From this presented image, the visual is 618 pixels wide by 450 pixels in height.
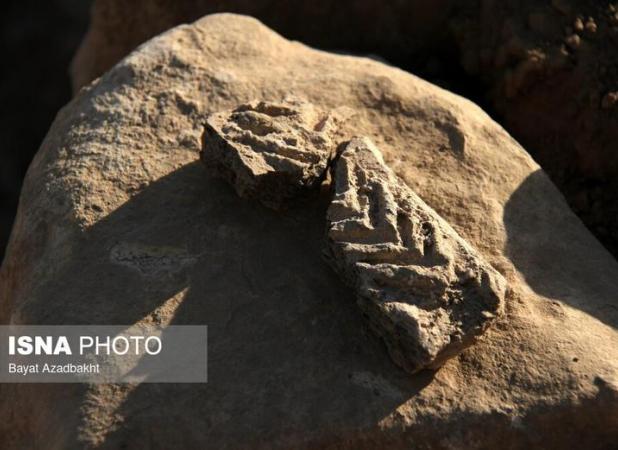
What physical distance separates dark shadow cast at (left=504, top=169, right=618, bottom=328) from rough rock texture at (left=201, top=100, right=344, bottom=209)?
57 cm

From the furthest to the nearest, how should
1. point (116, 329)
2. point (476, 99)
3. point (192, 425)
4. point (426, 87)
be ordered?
point (476, 99), point (426, 87), point (116, 329), point (192, 425)

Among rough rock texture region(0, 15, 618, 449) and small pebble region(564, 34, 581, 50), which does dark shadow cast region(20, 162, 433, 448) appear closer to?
rough rock texture region(0, 15, 618, 449)

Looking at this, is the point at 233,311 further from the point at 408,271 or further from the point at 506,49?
the point at 506,49

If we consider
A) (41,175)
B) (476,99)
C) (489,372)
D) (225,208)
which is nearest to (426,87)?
(476,99)

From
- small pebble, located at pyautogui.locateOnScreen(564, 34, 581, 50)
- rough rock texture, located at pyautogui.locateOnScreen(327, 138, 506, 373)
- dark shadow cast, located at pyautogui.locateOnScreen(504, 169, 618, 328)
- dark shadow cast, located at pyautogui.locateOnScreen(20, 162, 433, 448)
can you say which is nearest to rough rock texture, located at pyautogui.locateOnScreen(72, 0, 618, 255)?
small pebble, located at pyautogui.locateOnScreen(564, 34, 581, 50)

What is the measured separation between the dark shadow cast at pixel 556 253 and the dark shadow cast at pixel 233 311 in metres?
0.48

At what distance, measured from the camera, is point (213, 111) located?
8.52 ft

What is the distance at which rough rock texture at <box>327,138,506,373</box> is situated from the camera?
2010 mm

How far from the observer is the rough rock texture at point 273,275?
2.01 m

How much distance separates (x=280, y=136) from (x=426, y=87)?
0.62 meters

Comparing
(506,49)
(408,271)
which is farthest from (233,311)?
(506,49)

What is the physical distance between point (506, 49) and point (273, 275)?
4.59 ft

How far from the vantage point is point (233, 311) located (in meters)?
2.17

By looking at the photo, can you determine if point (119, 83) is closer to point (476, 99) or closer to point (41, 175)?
point (41, 175)
